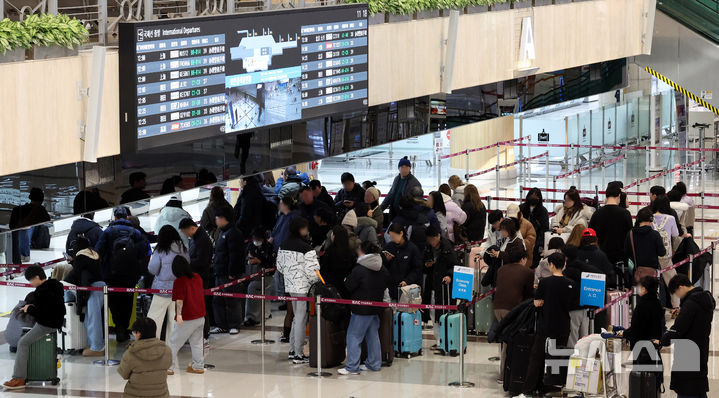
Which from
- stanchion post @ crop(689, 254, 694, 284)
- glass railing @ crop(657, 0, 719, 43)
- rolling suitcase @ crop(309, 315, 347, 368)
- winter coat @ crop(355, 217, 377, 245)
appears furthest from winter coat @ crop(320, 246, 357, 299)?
glass railing @ crop(657, 0, 719, 43)

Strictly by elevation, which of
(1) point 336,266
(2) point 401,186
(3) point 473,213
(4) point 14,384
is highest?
(2) point 401,186

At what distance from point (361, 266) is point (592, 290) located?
2168 mm

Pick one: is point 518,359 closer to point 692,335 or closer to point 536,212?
Answer: point 692,335

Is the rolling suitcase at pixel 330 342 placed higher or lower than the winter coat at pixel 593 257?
lower

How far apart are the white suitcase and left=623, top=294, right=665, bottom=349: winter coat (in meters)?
5.66

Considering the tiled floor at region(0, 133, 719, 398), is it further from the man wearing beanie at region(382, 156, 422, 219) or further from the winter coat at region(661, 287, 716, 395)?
the man wearing beanie at region(382, 156, 422, 219)

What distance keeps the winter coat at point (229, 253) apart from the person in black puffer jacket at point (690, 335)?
5263 millimetres

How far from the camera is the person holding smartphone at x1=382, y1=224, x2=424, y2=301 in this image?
39.9ft

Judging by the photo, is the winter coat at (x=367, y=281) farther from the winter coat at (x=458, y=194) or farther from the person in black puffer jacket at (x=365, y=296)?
the winter coat at (x=458, y=194)

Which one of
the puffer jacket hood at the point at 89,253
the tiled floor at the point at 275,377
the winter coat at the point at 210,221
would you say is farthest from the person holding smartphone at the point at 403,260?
the puffer jacket hood at the point at 89,253

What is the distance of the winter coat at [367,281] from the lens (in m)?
11.1

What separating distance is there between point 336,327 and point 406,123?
213 inches

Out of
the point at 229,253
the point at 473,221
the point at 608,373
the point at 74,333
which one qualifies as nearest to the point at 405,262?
the point at 229,253

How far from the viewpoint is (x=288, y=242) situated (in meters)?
11.5
